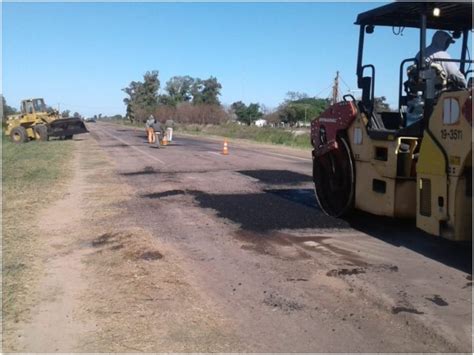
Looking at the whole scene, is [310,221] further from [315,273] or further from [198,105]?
[198,105]

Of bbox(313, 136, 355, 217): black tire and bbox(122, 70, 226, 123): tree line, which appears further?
bbox(122, 70, 226, 123): tree line

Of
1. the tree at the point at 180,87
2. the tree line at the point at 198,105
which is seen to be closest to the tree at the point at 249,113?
the tree line at the point at 198,105

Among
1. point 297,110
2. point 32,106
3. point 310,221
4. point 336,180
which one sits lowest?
point 310,221

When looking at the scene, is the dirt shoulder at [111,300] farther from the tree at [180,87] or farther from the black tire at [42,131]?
the tree at [180,87]

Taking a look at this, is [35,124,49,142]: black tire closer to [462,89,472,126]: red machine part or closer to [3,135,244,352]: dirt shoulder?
[3,135,244,352]: dirt shoulder

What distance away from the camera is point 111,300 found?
4.99 m

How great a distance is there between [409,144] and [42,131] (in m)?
34.9

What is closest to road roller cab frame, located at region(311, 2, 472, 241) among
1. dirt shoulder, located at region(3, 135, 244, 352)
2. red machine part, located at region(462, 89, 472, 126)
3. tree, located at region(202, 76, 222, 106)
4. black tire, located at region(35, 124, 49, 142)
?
red machine part, located at region(462, 89, 472, 126)

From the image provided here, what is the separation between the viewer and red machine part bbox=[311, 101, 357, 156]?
8070 mm

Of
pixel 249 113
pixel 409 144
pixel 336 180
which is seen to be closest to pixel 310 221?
pixel 336 180

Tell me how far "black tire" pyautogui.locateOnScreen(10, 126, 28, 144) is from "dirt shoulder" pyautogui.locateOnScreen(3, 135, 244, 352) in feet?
105

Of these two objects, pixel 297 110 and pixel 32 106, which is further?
pixel 297 110

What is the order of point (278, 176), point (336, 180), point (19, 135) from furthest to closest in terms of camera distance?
point (19, 135) < point (278, 176) < point (336, 180)

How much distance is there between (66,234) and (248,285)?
11.3 ft
